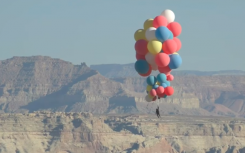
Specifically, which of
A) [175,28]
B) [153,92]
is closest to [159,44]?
[175,28]

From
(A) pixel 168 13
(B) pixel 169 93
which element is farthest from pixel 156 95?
(A) pixel 168 13

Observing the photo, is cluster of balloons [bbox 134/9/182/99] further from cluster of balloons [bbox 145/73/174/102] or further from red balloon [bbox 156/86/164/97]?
red balloon [bbox 156/86/164/97]

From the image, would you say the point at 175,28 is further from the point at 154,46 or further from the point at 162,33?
the point at 154,46

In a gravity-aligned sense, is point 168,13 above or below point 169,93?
above

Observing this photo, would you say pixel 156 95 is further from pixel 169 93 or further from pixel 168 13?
pixel 168 13
